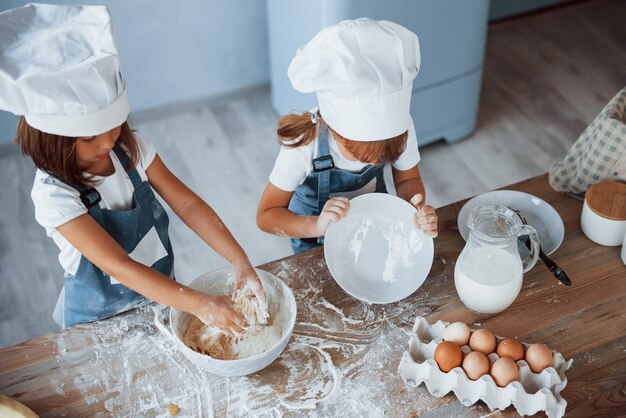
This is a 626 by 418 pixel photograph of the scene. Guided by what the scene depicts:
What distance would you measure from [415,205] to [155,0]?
1.63m

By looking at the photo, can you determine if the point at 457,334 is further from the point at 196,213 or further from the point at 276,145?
the point at 276,145

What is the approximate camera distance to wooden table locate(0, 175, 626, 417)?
1.17 m

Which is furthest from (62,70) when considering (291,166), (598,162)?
(598,162)

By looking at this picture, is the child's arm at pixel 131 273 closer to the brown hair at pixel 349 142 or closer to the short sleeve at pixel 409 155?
the brown hair at pixel 349 142

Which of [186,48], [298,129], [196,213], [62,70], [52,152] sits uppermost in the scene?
[62,70]

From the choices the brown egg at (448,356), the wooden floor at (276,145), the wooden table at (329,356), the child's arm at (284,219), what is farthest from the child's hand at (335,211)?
the wooden floor at (276,145)

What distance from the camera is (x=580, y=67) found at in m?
3.17

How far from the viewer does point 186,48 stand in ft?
9.11

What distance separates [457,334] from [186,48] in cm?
193

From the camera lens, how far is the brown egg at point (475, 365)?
115cm

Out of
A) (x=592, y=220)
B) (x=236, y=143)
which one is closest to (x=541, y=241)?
(x=592, y=220)

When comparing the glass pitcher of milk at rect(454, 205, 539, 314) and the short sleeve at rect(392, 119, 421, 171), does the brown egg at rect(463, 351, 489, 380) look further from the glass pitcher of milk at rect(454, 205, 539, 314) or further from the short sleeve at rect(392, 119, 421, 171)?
the short sleeve at rect(392, 119, 421, 171)

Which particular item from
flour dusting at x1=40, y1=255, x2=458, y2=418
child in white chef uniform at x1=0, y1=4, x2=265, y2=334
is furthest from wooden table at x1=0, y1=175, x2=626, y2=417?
child in white chef uniform at x1=0, y1=4, x2=265, y2=334

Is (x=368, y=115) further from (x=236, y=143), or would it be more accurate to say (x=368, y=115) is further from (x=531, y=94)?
(x=531, y=94)
